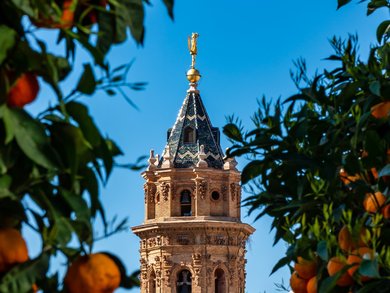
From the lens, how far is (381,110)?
21.7ft

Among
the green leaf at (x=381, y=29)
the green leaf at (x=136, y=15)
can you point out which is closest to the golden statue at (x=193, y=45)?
the green leaf at (x=381, y=29)

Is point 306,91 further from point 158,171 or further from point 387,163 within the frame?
point 158,171

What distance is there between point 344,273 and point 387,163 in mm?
859

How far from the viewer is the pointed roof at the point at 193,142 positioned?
64.3 metres

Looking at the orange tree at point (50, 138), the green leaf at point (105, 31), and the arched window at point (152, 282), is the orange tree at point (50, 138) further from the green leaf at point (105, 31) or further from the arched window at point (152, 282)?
the arched window at point (152, 282)

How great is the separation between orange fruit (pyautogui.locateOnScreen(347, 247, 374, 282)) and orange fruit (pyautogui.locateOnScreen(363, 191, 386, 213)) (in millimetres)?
460

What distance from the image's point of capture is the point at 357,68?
712 centimetres

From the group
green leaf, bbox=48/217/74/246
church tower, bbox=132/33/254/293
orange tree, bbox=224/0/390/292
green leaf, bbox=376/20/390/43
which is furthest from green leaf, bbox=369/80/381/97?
church tower, bbox=132/33/254/293

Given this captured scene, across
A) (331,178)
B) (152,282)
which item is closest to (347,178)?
(331,178)

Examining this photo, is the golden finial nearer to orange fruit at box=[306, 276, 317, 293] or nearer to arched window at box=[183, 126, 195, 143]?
arched window at box=[183, 126, 195, 143]

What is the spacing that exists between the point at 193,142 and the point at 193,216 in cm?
428

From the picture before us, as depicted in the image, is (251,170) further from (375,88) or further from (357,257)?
(357,257)

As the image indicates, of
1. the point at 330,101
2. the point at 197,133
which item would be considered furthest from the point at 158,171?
the point at 330,101

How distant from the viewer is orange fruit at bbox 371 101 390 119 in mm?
6594
